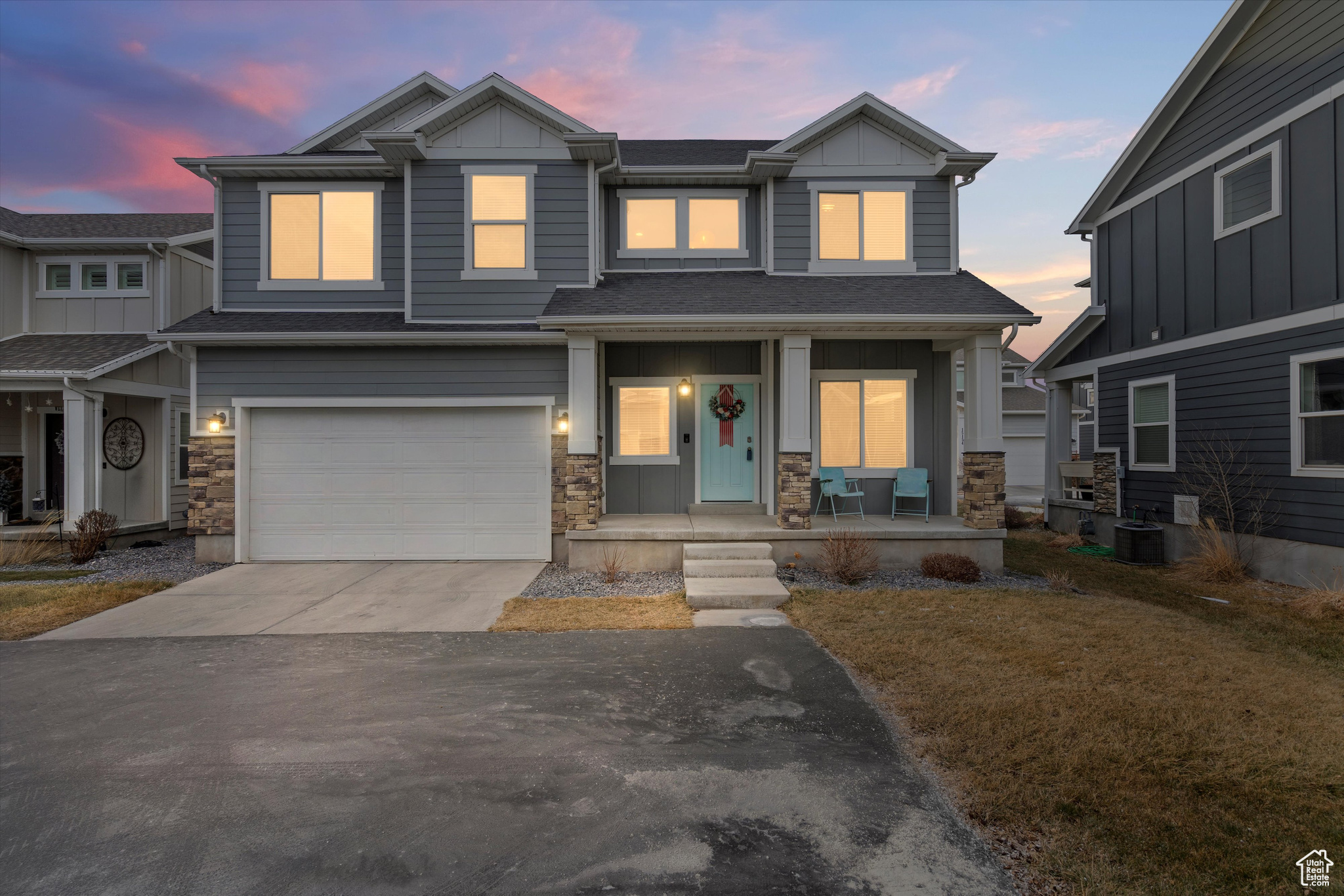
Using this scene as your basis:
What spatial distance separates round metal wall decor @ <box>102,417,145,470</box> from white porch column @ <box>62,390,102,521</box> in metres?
0.87

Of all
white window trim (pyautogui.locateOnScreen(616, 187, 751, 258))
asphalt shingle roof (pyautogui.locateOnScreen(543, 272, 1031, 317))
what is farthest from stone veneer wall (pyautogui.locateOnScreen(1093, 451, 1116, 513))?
white window trim (pyautogui.locateOnScreen(616, 187, 751, 258))

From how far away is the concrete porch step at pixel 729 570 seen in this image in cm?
711

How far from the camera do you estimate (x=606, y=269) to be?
946cm

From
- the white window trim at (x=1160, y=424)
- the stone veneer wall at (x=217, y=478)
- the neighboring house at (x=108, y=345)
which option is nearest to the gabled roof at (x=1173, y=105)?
the white window trim at (x=1160, y=424)

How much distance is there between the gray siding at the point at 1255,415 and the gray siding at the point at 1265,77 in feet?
9.62

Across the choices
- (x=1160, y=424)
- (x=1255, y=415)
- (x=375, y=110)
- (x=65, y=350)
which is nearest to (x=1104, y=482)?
(x=1160, y=424)

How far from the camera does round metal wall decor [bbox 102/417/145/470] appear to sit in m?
10.4

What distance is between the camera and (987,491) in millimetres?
7773

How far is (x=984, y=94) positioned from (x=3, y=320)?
22215mm

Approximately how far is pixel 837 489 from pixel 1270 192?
6.69m

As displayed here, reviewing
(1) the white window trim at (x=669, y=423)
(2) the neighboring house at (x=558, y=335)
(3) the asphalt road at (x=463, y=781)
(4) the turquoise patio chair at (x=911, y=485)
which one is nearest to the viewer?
(3) the asphalt road at (x=463, y=781)

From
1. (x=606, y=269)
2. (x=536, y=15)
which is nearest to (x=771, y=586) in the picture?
(x=606, y=269)

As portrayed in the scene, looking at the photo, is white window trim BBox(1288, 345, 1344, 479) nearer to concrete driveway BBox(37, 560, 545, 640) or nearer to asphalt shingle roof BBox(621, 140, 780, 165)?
asphalt shingle roof BBox(621, 140, 780, 165)

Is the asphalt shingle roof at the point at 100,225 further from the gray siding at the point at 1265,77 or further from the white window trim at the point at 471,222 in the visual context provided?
the gray siding at the point at 1265,77
